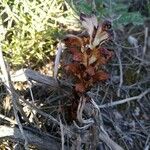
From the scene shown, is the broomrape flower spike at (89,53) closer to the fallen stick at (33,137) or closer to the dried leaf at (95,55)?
the dried leaf at (95,55)

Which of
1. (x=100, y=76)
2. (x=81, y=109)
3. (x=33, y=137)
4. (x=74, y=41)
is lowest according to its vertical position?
(x=33, y=137)

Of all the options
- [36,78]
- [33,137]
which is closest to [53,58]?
[36,78]

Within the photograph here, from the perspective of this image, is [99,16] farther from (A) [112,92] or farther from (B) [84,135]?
(B) [84,135]

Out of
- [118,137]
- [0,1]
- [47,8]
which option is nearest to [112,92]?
[118,137]

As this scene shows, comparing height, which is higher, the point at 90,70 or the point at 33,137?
the point at 90,70

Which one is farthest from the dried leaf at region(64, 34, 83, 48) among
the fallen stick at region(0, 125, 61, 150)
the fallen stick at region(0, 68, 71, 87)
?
the fallen stick at region(0, 125, 61, 150)

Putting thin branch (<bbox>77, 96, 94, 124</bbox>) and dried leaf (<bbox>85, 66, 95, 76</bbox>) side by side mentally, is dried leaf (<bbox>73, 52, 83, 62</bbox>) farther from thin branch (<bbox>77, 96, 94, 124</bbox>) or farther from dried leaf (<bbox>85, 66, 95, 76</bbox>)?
thin branch (<bbox>77, 96, 94, 124</bbox>)

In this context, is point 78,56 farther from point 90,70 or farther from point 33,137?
point 33,137

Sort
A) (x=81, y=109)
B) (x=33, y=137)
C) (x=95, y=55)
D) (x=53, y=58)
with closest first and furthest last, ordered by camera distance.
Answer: (x=95, y=55) → (x=81, y=109) → (x=33, y=137) → (x=53, y=58)

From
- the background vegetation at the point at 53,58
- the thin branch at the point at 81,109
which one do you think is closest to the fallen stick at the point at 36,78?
the background vegetation at the point at 53,58
